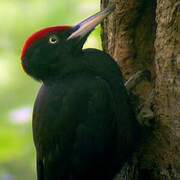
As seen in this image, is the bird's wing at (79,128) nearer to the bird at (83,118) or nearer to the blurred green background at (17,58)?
the bird at (83,118)

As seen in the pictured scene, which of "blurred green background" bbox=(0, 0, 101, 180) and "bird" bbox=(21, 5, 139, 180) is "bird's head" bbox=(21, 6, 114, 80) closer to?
"bird" bbox=(21, 5, 139, 180)

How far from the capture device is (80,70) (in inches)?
153

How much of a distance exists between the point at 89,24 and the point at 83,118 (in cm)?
65

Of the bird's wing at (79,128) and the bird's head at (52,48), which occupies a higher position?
the bird's head at (52,48)

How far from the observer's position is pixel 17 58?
4617 millimetres

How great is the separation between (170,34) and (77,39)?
0.79 metres

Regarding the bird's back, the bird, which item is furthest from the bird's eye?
the bird's back

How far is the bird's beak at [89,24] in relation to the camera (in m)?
3.81

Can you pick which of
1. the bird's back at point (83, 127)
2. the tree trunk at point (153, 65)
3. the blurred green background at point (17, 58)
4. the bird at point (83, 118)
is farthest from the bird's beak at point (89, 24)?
the blurred green background at point (17, 58)

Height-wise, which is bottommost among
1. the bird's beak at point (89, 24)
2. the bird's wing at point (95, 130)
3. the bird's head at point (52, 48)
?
the bird's wing at point (95, 130)

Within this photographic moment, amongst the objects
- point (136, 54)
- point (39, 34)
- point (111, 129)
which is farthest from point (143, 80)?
point (39, 34)

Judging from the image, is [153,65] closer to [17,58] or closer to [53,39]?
[53,39]

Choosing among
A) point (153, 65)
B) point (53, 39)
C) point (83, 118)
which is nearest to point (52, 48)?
point (53, 39)

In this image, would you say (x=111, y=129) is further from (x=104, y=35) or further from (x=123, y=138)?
(x=104, y=35)
